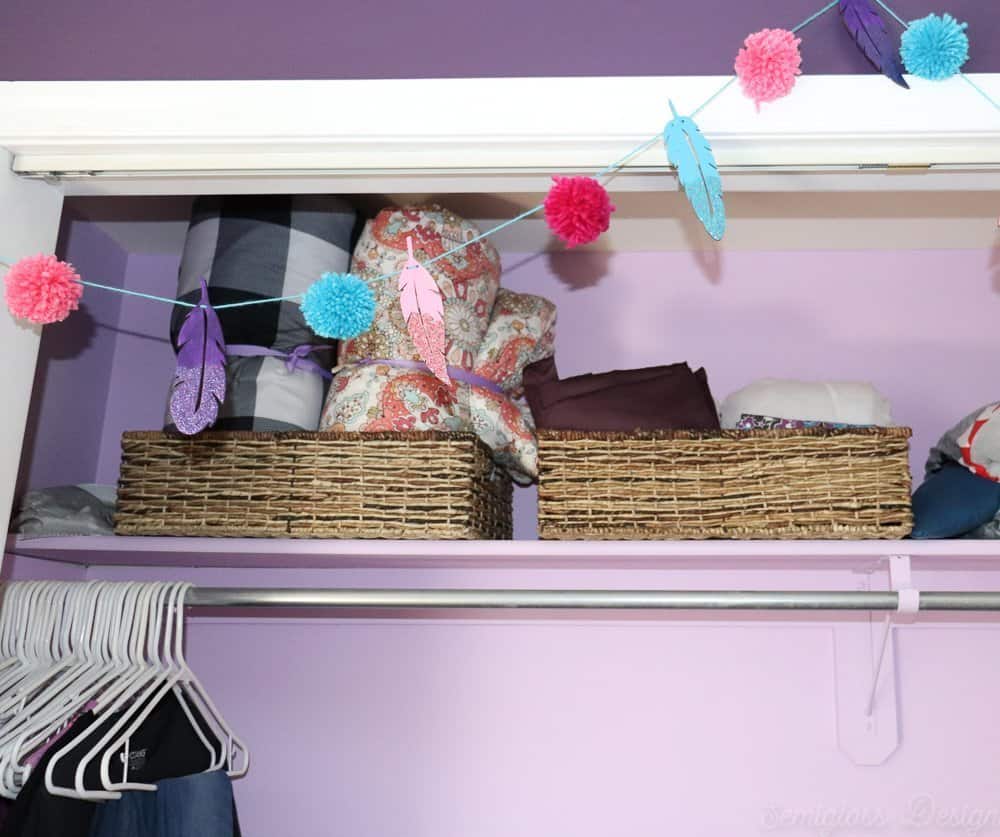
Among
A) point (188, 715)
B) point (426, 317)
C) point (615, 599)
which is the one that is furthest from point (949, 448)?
point (188, 715)

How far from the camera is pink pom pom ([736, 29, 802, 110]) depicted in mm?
1025

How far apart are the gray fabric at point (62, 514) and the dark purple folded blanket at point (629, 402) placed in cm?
73

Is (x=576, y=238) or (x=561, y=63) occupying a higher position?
(x=561, y=63)

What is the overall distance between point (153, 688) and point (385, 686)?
52 cm

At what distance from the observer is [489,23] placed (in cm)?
112

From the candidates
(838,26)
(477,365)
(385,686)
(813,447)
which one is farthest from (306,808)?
(838,26)

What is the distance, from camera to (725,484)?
5.01ft

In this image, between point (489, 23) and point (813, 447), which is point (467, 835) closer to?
point (813, 447)

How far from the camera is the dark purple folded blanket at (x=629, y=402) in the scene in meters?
1.56

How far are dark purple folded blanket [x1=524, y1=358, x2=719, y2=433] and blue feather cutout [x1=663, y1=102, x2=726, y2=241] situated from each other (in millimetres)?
580

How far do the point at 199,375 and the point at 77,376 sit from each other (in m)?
0.86

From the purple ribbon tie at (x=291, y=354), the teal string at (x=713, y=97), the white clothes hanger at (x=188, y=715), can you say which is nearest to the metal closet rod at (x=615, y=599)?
the white clothes hanger at (x=188, y=715)

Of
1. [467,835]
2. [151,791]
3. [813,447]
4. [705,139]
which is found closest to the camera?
[705,139]

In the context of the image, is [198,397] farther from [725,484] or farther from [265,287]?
[725,484]
